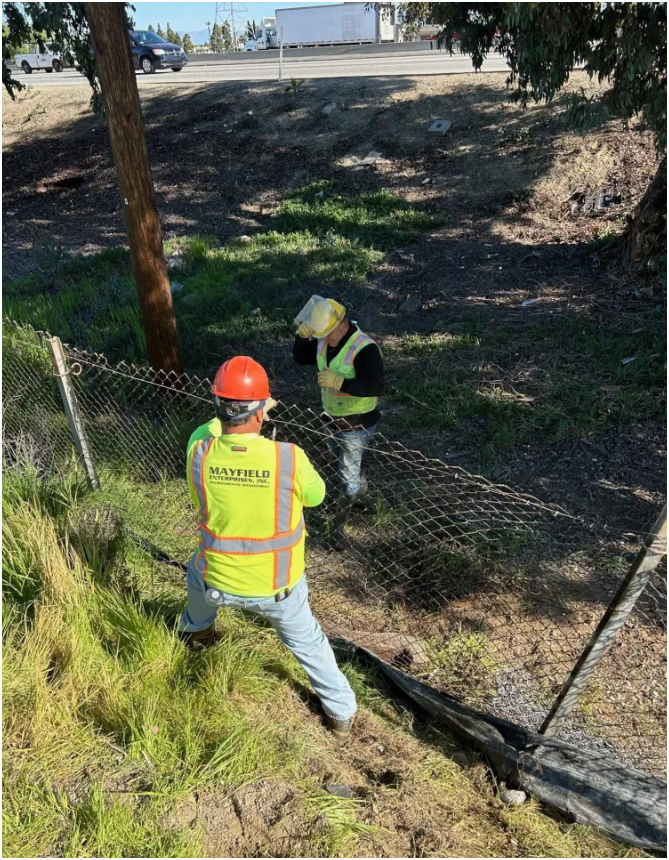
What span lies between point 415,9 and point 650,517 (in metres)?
12.3

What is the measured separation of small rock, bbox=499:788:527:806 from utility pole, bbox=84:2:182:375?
14.4ft

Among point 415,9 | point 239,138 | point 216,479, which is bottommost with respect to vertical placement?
point 216,479

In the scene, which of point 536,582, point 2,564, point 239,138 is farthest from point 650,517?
point 239,138

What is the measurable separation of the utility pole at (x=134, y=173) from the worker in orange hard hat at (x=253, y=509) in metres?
3.28

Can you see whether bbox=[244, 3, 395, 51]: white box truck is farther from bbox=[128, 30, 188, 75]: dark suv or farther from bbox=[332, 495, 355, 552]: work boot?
bbox=[332, 495, 355, 552]: work boot

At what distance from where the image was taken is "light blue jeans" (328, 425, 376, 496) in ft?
13.0

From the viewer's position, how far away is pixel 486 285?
25.7ft

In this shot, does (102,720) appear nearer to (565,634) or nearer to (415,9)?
(565,634)

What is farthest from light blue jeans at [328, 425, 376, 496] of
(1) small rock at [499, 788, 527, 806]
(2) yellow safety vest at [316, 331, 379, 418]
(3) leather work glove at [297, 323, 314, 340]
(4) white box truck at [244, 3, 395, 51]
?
(4) white box truck at [244, 3, 395, 51]

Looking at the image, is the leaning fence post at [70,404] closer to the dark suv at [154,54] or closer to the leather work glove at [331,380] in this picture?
the leather work glove at [331,380]

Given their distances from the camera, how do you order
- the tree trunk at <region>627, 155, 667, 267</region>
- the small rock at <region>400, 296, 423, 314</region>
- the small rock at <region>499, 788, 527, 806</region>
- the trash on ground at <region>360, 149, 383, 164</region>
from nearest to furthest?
1. the small rock at <region>499, 788, 527, 806</region>
2. the tree trunk at <region>627, 155, 667, 267</region>
3. the small rock at <region>400, 296, 423, 314</region>
4. the trash on ground at <region>360, 149, 383, 164</region>

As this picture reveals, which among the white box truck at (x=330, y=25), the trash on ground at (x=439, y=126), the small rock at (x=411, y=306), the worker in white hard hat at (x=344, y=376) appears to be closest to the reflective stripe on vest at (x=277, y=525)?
the worker in white hard hat at (x=344, y=376)

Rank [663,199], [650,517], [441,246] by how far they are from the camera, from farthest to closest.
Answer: [441,246] < [663,199] < [650,517]

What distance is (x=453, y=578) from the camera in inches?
155
